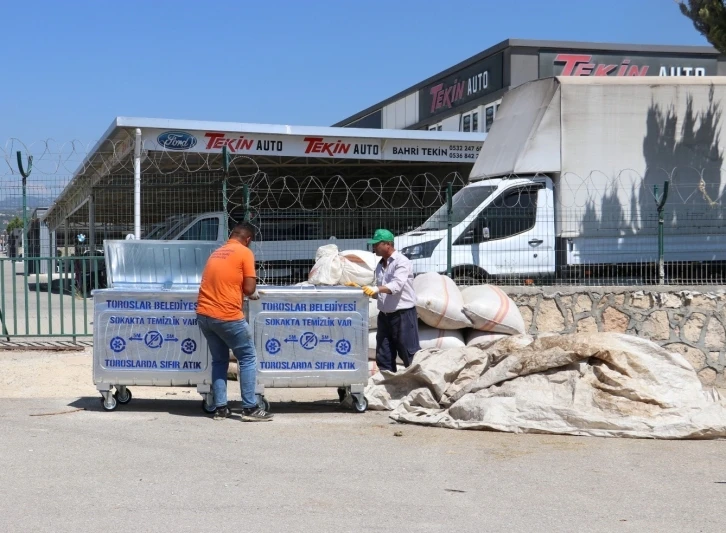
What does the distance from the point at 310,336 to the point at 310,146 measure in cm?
1355

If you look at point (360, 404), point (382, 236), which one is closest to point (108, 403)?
point (360, 404)

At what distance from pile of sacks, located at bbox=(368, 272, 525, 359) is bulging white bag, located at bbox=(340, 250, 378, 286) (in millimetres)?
503

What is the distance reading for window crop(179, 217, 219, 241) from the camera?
583 inches

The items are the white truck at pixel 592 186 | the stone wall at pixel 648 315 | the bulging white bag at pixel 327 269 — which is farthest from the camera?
the white truck at pixel 592 186

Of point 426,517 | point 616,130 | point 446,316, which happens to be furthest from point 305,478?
point 616,130

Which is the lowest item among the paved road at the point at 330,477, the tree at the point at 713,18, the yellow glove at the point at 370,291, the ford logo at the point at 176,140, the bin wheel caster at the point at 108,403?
the paved road at the point at 330,477

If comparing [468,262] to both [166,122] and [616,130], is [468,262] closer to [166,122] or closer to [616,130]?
[616,130]

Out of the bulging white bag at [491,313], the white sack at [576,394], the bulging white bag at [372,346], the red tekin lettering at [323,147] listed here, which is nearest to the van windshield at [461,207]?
the bulging white bag at [491,313]

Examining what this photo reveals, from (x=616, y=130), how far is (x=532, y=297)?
4063mm

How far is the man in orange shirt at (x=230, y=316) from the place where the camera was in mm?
7977

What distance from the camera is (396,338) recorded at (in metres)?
9.30

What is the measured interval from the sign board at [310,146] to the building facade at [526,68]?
8.47 meters

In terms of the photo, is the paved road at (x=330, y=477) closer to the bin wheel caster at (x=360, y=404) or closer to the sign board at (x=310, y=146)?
the bin wheel caster at (x=360, y=404)

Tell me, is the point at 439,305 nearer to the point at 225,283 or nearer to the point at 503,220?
the point at 225,283
